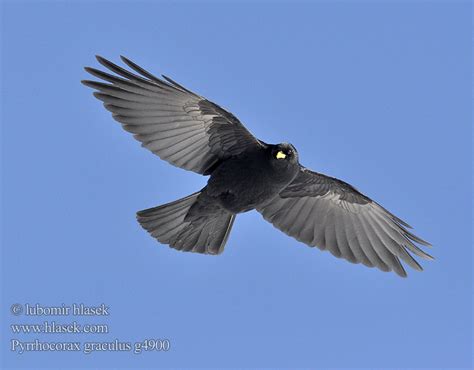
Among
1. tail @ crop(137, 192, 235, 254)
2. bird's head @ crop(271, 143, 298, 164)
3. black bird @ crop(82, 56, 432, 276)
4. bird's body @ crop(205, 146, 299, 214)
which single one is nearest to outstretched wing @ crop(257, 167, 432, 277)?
black bird @ crop(82, 56, 432, 276)

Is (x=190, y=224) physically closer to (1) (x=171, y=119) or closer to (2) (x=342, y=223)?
(1) (x=171, y=119)

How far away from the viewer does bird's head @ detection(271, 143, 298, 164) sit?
13211 mm

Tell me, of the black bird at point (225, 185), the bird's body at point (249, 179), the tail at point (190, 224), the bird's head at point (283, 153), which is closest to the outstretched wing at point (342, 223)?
the black bird at point (225, 185)

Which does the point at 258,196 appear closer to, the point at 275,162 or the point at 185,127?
the point at 275,162

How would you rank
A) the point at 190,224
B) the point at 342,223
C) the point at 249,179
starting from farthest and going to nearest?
the point at 342,223
the point at 190,224
the point at 249,179

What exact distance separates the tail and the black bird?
2cm

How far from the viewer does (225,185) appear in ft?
44.7

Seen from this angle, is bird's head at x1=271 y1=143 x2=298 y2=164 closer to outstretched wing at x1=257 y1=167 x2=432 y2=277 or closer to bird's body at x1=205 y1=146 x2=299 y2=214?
bird's body at x1=205 y1=146 x2=299 y2=214

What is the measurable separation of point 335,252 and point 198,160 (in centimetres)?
317

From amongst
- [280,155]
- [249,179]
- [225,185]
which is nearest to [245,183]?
[249,179]

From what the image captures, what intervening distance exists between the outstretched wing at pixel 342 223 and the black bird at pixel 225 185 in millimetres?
18

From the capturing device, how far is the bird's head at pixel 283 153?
13211 millimetres

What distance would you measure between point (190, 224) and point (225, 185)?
1300mm

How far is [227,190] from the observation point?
13625mm
